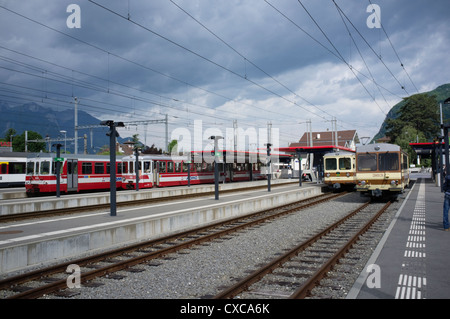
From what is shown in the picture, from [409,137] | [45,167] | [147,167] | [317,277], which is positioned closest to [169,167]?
[147,167]

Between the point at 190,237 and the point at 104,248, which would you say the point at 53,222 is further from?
the point at 190,237

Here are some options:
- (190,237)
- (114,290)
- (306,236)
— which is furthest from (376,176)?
(114,290)

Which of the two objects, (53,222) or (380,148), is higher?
(380,148)

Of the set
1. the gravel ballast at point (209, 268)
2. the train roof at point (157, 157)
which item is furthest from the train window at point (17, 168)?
the gravel ballast at point (209, 268)

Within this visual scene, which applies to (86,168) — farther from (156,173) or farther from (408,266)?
(408,266)

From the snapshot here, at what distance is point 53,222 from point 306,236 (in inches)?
319

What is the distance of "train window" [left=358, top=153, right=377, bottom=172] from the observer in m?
19.2

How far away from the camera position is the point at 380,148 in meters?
19.2

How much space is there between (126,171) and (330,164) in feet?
52.6

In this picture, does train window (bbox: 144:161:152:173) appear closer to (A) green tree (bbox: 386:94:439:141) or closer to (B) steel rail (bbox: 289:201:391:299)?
(B) steel rail (bbox: 289:201:391:299)

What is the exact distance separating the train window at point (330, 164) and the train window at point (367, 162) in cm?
751

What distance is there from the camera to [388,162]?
62.0 ft

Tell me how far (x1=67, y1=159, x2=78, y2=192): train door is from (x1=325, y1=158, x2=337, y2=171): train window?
59.0 ft
